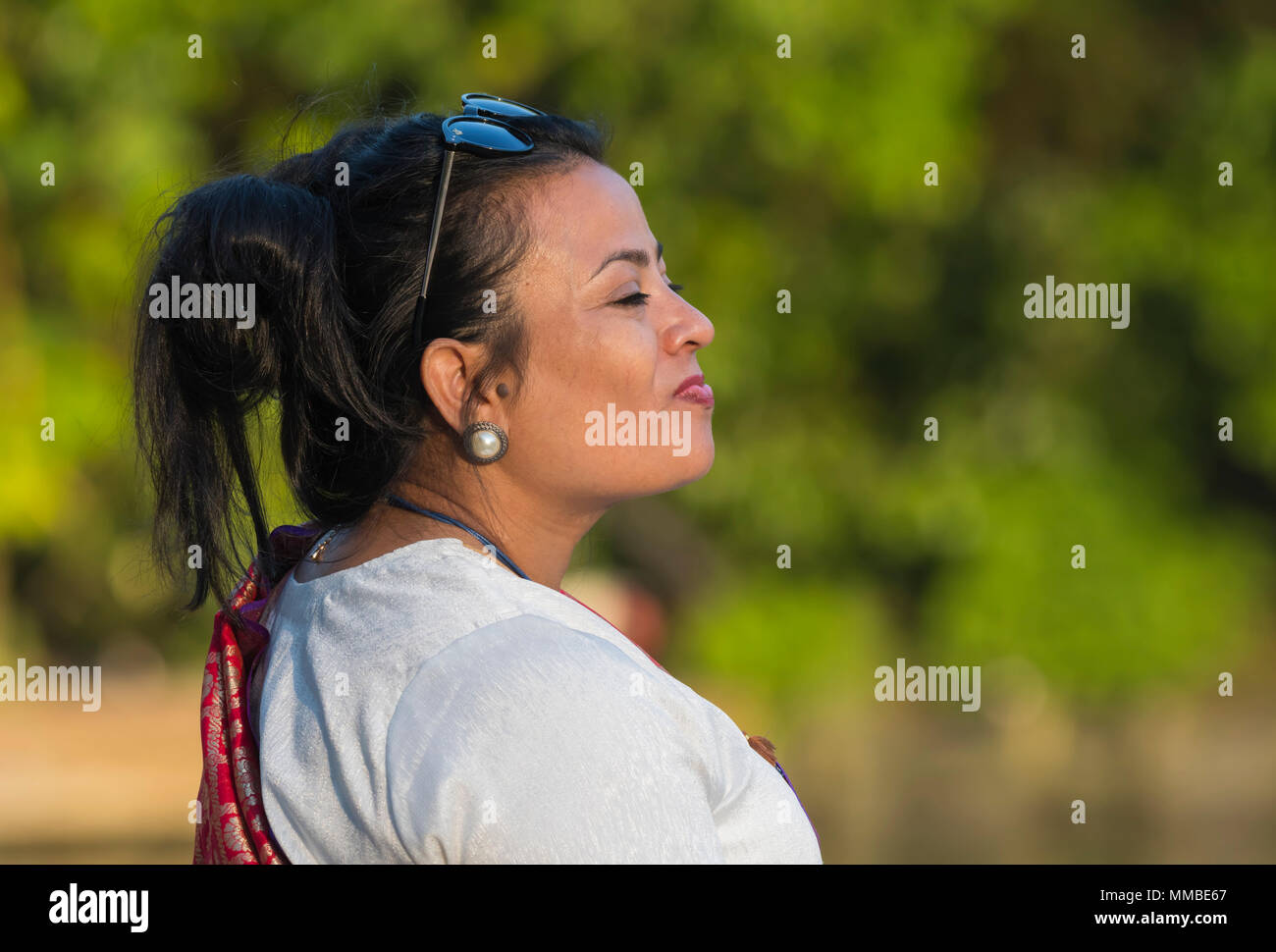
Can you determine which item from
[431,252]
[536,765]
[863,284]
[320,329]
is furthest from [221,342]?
[863,284]

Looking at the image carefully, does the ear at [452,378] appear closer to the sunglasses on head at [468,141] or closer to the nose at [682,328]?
the sunglasses on head at [468,141]

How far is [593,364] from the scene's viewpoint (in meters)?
1.40

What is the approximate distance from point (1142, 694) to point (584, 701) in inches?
270

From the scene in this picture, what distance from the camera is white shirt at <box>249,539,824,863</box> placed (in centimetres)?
108

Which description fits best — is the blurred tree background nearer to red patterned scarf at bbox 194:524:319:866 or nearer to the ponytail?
the ponytail

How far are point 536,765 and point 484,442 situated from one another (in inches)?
15.6

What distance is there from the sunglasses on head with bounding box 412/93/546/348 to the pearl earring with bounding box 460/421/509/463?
10 cm

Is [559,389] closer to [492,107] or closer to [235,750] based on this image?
[492,107]

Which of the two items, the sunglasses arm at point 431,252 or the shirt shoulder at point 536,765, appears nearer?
the shirt shoulder at point 536,765

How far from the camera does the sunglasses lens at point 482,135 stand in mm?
1424

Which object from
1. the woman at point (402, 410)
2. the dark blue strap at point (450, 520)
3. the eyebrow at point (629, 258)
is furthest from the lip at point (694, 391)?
the dark blue strap at point (450, 520)

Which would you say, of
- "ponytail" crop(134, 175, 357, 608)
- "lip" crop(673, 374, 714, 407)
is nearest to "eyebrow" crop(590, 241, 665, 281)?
"lip" crop(673, 374, 714, 407)

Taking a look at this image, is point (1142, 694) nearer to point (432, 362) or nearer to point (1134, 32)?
point (1134, 32)

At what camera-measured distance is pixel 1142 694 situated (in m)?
7.41
